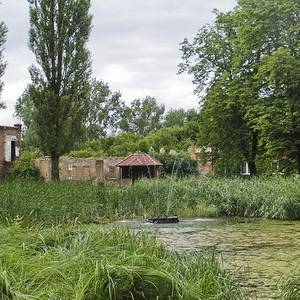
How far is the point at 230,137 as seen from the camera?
111 feet

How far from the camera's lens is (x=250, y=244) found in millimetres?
11852

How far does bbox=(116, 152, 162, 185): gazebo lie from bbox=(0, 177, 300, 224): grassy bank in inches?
567

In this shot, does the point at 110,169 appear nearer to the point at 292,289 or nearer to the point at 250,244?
the point at 250,244

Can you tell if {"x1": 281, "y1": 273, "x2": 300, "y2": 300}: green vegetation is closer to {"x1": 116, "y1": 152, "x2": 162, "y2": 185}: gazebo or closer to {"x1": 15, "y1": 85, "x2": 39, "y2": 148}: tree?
{"x1": 15, "y1": 85, "x2": 39, "y2": 148}: tree

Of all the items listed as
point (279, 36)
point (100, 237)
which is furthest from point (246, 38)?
point (100, 237)

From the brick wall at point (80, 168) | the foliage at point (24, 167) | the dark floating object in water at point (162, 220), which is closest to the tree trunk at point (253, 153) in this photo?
the brick wall at point (80, 168)

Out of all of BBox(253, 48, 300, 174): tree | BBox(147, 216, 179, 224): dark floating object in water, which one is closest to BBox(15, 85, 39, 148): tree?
BBox(253, 48, 300, 174): tree

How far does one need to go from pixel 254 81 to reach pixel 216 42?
19.3 ft

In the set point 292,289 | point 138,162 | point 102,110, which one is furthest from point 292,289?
point 102,110

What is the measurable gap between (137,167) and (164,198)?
58.9 feet

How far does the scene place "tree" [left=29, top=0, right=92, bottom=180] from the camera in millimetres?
29486

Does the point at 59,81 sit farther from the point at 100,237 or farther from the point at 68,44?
the point at 100,237

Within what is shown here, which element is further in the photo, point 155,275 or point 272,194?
point 272,194

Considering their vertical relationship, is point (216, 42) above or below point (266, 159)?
above
